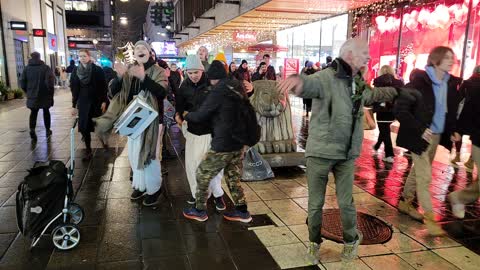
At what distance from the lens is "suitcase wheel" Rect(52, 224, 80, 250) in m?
3.53

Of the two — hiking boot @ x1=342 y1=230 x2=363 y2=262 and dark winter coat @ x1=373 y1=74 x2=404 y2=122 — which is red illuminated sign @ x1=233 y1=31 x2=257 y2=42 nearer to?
dark winter coat @ x1=373 y1=74 x2=404 y2=122

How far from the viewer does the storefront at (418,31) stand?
9.65m

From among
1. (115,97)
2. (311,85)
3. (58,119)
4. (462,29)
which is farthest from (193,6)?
(311,85)

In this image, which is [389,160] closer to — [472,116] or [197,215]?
[472,116]

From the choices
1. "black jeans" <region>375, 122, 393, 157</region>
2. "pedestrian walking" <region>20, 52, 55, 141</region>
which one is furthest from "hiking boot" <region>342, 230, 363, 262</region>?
"pedestrian walking" <region>20, 52, 55, 141</region>

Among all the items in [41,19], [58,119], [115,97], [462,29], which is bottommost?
[58,119]

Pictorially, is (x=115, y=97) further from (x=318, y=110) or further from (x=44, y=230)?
(x=318, y=110)

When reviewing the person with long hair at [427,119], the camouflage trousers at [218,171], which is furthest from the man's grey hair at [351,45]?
the camouflage trousers at [218,171]

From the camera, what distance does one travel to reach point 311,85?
295 centimetres

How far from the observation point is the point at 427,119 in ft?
12.5

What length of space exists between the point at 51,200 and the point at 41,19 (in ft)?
95.7

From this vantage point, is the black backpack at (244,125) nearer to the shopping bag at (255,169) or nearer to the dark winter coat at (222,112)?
the dark winter coat at (222,112)

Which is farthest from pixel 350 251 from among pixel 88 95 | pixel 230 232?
pixel 88 95

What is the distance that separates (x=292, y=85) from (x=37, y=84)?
7819mm
